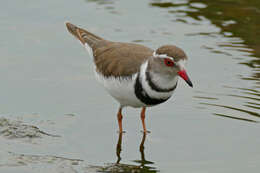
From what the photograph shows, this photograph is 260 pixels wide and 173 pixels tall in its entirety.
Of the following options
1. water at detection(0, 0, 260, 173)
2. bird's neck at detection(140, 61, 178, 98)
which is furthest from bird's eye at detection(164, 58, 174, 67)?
water at detection(0, 0, 260, 173)

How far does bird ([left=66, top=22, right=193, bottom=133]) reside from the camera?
738cm

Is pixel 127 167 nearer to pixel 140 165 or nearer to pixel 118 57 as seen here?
pixel 140 165

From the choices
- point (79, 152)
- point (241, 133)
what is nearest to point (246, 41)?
point (241, 133)

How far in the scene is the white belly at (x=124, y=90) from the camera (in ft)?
25.0

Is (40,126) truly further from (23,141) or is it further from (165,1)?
(165,1)

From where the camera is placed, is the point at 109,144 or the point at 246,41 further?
the point at 246,41

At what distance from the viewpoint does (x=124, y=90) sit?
7711 millimetres

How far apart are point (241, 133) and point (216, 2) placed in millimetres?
6523

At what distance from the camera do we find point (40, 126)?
8227 mm

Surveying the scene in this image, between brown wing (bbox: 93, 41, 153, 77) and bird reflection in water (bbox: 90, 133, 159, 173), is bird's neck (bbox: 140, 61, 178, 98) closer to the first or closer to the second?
brown wing (bbox: 93, 41, 153, 77)

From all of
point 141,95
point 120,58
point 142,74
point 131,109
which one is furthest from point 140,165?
point 131,109

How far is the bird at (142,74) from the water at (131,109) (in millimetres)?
662

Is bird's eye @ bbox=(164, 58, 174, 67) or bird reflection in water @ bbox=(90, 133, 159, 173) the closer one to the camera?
bird reflection in water @ bbox=(90, 133, 159, 173)

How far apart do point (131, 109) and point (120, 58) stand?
145 centimetres
